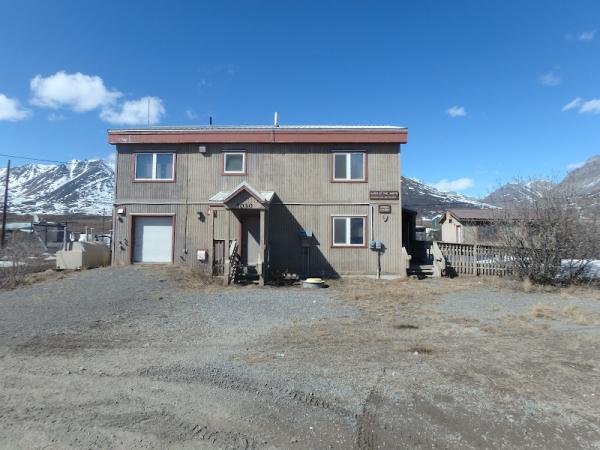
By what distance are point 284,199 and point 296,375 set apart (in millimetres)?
11416

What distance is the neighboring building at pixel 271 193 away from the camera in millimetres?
15453

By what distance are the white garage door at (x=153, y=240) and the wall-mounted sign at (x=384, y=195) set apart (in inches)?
336

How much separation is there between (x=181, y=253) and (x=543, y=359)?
13398 millimetres

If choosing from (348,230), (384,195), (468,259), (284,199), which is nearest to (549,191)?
(468,259)

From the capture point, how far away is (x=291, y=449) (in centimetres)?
312

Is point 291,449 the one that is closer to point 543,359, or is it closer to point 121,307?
point 543,359

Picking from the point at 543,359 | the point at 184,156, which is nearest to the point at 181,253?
the point at 184,156

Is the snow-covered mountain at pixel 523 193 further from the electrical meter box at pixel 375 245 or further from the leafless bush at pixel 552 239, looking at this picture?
the electrical meter box at pixel 375 245

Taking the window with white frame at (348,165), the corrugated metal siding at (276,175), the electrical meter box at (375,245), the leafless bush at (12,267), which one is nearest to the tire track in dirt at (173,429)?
the leafless bush at (12,267)

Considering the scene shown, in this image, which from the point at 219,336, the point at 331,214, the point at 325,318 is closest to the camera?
the point at 219,336

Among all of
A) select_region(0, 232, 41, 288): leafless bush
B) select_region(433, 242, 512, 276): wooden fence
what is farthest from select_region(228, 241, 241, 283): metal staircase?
select_region(433, 242, 512, 276): wooden fence

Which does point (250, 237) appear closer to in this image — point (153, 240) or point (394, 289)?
point (153, 240)

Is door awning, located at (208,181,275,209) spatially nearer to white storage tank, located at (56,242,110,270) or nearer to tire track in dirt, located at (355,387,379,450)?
white storage tank, located at (56,242,110,270)

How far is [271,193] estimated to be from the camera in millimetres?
15195
